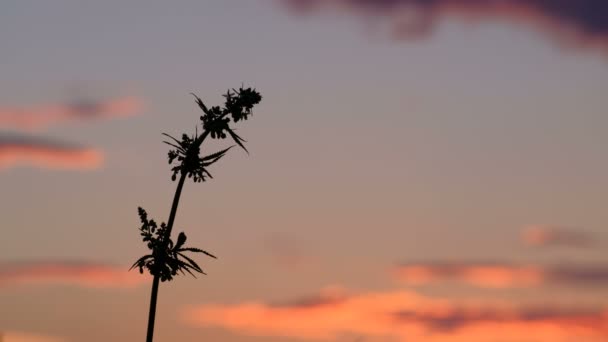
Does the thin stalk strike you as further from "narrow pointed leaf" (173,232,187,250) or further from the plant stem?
"narrow pointed leaf" (173,232,187,250)

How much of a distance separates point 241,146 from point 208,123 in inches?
48.7

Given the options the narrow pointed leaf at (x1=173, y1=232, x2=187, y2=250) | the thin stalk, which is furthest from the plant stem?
the narrow pointed leaf at (x1=173, y1=232, x2=187, y2=250)

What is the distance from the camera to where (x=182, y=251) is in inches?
1631

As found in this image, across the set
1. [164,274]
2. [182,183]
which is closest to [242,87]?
[182,183]

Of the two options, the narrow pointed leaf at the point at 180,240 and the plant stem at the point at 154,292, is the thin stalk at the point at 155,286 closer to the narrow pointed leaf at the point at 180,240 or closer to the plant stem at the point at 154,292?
the plant stem at the point at 154,292

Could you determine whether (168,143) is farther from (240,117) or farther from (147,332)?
(147,332)

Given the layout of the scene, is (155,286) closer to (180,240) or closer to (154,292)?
(154,292)

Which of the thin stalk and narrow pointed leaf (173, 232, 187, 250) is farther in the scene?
narrow pointed leaf (173, 232, 187, 250)

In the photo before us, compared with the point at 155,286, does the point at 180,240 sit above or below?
above

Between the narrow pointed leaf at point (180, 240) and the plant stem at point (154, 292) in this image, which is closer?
the plant stem at point (154, 292)

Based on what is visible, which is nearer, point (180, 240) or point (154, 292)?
point (154, 292)

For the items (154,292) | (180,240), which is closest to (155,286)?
(154,292)

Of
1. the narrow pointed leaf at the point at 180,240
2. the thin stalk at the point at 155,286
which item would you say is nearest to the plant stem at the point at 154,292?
the thin stalk at the point at 155,286

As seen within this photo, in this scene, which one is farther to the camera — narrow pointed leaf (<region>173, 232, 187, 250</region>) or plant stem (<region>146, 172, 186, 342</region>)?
narrow pointed leaf (<region>173, 232, 187, 250</region>)
